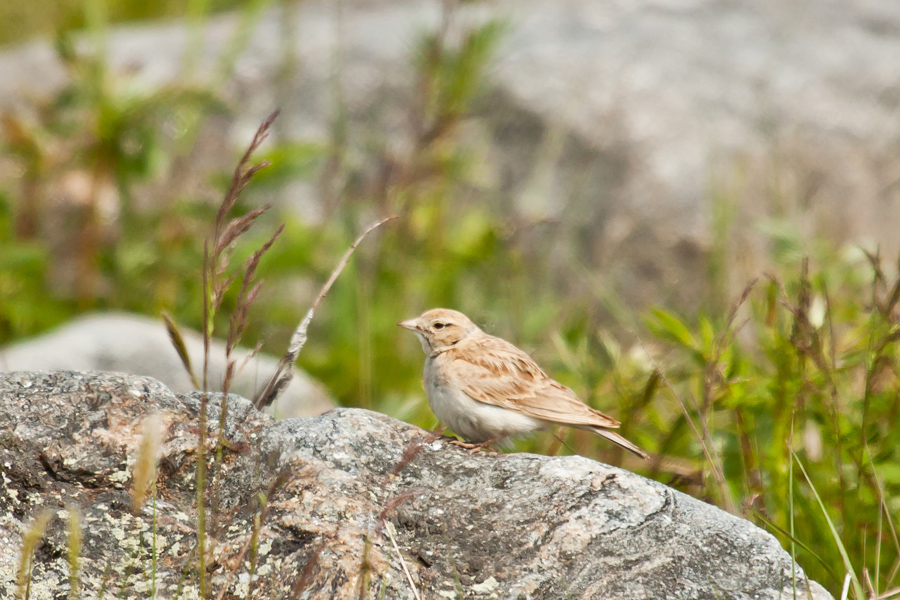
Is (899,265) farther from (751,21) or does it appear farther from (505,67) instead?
(751,21)

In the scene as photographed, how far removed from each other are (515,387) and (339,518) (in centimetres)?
143

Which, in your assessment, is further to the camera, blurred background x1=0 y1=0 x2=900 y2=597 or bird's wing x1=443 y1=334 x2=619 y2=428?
blurred background x1=0 y1=0 x2=900 y2=597

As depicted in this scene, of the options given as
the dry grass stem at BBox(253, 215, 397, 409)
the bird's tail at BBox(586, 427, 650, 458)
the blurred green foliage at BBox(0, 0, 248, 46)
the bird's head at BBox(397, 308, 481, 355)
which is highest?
the blurred green foliage at BBox(0, 0, 248, 46)

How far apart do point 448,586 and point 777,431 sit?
178 cm

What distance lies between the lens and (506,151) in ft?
25.1

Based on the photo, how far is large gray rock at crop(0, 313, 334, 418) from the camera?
4.96 metres

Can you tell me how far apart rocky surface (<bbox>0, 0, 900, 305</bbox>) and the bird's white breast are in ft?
11.5

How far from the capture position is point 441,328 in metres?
4.10

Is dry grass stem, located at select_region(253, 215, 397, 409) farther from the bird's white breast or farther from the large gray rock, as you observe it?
the large gray rock

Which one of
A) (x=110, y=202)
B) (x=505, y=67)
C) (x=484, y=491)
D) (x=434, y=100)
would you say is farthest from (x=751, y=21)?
(x=484, y=491)

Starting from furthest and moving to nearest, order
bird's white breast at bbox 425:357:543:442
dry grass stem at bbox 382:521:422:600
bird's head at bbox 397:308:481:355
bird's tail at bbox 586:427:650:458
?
bird's head at bbox 397:308:481:355
bird's white breast at bbox 425:357:543:442
bird's tail at bbox 586:427:650:458
dry grass stem at bbox 382:521:422:600

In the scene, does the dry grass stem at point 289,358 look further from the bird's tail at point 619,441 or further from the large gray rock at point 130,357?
the large gray rock at point 130,357

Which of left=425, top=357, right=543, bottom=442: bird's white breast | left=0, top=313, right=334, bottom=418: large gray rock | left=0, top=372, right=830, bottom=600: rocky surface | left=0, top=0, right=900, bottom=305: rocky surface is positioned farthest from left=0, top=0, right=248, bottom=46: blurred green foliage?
left=0, top=372, right=830, bottom=600: rocky surface

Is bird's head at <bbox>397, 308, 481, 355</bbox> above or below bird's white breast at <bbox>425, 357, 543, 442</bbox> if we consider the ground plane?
above
